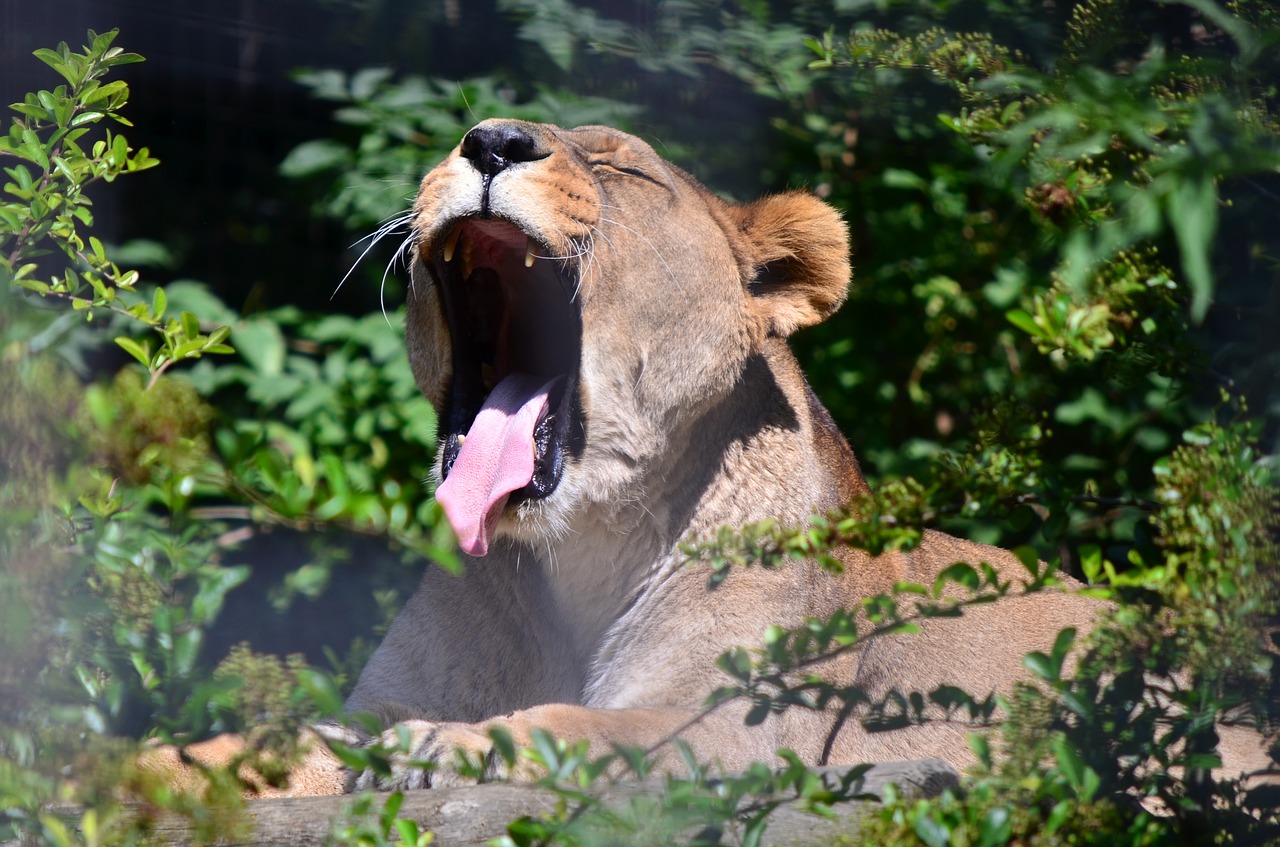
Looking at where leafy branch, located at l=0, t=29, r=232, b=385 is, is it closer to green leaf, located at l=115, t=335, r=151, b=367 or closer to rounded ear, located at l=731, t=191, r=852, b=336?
green leaf, located at l=115, t=335, r=151, b=367

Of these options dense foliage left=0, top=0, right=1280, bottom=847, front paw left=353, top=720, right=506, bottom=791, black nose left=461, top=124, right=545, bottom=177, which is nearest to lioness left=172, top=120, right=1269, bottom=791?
black nose left=461, top=124, right=545, bottom=177

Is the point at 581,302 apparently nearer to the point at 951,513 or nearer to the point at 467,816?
the point at 951,513

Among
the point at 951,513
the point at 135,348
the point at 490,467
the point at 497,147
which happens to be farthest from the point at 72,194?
the point at 951,513

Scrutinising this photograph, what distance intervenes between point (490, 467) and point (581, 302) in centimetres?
39

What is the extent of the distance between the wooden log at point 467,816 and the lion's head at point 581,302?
2.80ft

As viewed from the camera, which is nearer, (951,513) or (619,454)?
(951,513)

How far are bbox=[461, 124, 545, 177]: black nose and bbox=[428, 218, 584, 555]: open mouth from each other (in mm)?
120

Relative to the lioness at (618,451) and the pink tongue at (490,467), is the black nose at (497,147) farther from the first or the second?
the pink tongue at (490,467)

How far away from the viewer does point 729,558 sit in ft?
6.60

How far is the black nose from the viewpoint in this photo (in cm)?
262

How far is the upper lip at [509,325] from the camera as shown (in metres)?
2.79

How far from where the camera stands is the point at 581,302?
2783 mm

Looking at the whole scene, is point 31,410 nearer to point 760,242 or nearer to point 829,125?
point 760,242

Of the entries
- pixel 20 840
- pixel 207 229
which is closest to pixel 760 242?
pixel 20 840
